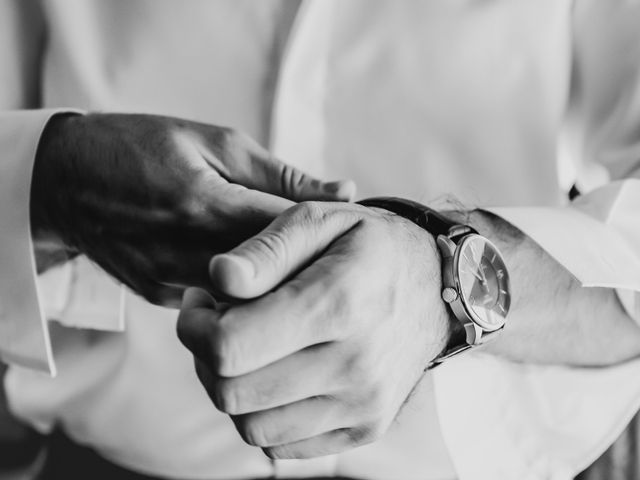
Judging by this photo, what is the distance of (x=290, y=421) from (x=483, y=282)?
0.20 metres

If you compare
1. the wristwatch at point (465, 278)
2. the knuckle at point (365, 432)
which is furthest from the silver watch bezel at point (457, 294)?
the knuckle at point (365, 432)

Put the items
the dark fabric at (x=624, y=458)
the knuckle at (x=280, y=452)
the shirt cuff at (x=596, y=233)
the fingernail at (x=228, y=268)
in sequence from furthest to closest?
1. the dark fabric at (x=624, y=458)
2. the shirt cuff at (x=596, y=233)
3. the knuckle at (x=280, y=452)
4. the fingernail at (x=228, y=268)

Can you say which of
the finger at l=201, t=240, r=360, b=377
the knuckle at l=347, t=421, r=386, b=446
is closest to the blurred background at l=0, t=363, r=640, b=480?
the knuckle at l=347, t=421, r=386, b=446

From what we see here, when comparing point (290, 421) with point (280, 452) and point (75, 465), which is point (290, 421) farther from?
point (75, 465)

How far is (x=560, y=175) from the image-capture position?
77cm

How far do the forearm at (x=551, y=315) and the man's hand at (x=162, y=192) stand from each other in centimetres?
19

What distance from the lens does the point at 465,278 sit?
521 mm

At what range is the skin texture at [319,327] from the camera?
40 cm

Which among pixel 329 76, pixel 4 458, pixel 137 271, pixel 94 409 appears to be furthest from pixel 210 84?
pixel 4 458

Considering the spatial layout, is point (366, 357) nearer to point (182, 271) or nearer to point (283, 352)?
point (283, 352)

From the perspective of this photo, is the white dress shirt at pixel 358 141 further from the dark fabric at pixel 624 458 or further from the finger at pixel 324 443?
the finger at pixel 324 443

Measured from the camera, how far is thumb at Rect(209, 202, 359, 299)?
1.26 ft

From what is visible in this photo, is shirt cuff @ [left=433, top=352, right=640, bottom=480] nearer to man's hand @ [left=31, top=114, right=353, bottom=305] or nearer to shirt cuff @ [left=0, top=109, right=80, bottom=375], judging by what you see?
man's hand @ [left=31, top=114, right=353, bottom=305]

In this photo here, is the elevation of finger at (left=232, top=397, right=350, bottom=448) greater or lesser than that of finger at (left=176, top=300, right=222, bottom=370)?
lesser
